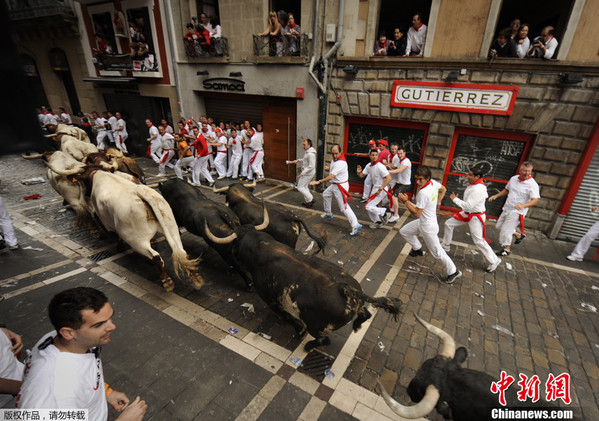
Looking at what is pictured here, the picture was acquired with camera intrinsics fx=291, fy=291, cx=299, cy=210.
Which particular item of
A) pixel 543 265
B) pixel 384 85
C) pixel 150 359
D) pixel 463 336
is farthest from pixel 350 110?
pixel 150 359

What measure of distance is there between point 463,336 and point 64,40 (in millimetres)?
Answer: 24052

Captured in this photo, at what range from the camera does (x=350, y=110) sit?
Answer: 9.85m

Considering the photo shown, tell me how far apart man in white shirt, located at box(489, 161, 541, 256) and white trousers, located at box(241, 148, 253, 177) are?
8.90 m

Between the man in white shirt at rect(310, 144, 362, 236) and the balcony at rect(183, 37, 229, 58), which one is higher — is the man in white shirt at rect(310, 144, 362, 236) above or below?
below

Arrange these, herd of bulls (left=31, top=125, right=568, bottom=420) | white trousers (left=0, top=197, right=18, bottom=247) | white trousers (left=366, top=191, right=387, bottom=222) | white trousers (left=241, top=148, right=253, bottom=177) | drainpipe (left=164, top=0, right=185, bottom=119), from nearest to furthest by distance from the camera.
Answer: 1. herd of bulls (left=31, top=125, right=568, bottom=420)
2. white trousers (left=0, top=197, right=18, bottom=247)
3. white trousers (left=366, top=191, right=387, bottom=222)
4. white trousers (left=241, top=148, right=253, bottom=177)
5. drainpipe (left=164, top=0, right=185, bottom=119)

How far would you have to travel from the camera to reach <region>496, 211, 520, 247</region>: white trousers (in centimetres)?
667

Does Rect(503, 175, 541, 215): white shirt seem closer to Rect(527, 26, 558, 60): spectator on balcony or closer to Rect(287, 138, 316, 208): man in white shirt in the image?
Rect(527, 26, 558, 60): spectator on balcony

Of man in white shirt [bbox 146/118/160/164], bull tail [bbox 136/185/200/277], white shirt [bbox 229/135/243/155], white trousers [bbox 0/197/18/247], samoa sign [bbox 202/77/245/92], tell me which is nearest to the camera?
bull tail [bbox 136/185/200/277]

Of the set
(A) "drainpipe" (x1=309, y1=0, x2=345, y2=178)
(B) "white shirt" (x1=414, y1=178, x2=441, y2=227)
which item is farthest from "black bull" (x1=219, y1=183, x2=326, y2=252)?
(A) "drainpipe" (x1=309, y1=0, x2=345, y2=178)

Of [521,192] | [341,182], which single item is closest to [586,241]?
[521,192]

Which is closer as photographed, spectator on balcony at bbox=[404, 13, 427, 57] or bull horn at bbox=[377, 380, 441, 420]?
bull horn at bbox=[377, 380, 441, 420]

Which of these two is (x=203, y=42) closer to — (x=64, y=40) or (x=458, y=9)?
(x=458, y=9)

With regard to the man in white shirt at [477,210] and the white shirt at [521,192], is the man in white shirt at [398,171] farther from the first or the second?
the white shirt at [521,192]

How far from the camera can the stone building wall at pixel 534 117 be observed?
7.20 meters
